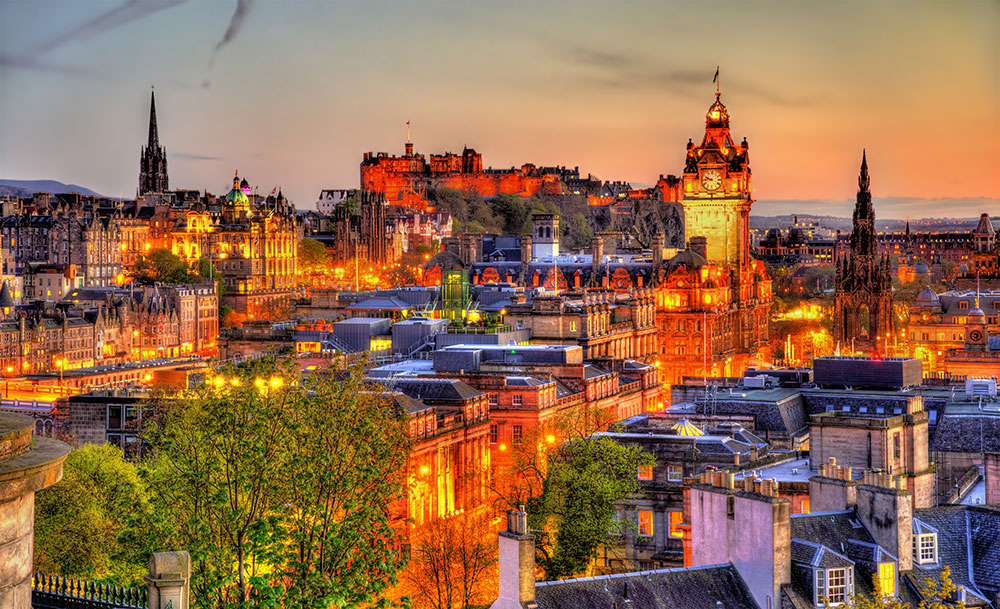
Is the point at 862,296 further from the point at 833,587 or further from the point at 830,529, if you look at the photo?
the point at 833,587

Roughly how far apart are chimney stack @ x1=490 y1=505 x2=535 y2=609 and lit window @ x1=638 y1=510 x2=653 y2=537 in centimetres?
2175

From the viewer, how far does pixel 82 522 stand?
1950 inches

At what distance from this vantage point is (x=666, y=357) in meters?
139

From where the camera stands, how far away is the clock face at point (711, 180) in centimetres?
15500

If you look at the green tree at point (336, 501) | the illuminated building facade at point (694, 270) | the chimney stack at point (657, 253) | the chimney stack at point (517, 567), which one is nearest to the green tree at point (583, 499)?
the green tree at point (336, 501)

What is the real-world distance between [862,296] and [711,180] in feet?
76.4

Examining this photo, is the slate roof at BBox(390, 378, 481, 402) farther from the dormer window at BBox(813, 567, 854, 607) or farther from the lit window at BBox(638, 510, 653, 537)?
the dormer window at BBox(813, 567, 854, 607)

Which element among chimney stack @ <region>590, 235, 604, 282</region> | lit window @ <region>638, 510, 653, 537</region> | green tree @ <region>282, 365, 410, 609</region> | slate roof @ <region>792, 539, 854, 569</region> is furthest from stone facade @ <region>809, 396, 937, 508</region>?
chimney stack @ <region>590, 235, 604, 282</region>

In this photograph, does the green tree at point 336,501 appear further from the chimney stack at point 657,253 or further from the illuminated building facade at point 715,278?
the chimney stack at point 657,253

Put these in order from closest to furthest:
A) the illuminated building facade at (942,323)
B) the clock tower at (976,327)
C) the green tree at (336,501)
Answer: the green tree at (336,501) < the clock tower at (976,327) < the illuminated building facade at (942,323)

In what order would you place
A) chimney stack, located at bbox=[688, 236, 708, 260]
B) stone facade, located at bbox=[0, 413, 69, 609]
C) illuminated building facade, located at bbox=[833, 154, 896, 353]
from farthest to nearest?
chimney stack, located at bbox=[688, 236, 708, 260]
illuminated building facade, located at bbox=[833, 154, 896, 353]
stone facade, located at bbox=[0, 413, 69, 609]

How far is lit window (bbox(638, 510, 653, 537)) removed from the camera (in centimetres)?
5231

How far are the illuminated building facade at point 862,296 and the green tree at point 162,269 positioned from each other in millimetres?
79709

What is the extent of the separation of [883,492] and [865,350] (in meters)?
105
